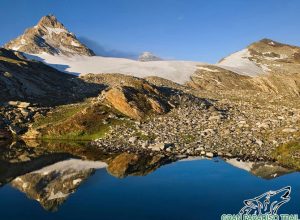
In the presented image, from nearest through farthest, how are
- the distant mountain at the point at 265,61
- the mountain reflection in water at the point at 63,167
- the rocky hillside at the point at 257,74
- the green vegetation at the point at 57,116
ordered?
the mountain reflection in water at the point at 63,167
the green vegetation at the point at 57,116
the rocky hillside at the point at 257,74
the distant mountain at the point at 265,61

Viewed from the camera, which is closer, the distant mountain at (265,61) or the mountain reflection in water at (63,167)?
the mountain reflection in water at (63,167)

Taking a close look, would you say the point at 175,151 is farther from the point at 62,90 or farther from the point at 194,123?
the point at 62,90

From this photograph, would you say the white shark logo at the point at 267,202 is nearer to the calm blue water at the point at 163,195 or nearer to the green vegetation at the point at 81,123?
the calm blue water at the point at 163,195

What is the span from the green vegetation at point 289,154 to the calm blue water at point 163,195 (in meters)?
3.63

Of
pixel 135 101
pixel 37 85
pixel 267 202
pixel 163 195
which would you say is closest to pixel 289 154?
pixel 267 202

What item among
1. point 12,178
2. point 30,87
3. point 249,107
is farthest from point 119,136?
point 30,87

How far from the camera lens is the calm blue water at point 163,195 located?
26000 mm

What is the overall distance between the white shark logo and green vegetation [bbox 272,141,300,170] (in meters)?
8.26

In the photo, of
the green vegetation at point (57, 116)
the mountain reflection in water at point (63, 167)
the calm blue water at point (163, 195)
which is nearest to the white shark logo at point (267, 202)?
the calm blue water at point (163, 195)

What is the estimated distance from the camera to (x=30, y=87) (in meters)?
81.3

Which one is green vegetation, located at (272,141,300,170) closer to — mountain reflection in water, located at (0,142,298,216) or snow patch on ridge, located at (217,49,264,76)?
mountain reflection in water, located at (0,142,298,216)

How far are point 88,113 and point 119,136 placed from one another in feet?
29.3

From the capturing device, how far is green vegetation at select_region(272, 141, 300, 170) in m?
38.8

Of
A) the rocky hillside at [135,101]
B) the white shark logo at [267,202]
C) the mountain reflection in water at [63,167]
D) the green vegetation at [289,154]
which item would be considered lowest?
the mountain reflection in water at [63,167]
